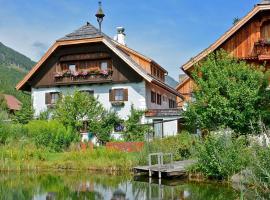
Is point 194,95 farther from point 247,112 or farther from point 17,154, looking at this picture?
point 17,154

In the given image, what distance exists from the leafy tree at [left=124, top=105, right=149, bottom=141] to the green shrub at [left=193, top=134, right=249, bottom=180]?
45.4 feet

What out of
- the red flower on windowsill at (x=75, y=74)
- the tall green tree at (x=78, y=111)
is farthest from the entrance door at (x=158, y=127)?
the red flower on windowsill at (x=75, y=74)

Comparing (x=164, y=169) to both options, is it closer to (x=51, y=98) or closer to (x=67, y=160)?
(x=67, y=160)

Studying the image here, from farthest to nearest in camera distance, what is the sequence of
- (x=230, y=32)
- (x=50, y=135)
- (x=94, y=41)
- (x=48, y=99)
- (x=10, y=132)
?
(x=48, y=99)
(x=94, y=41)
(x=50, y=135)
(x=10, y=132)
(x=230, y=32)

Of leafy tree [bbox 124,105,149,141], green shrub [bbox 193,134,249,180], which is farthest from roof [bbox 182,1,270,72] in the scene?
leafy tree [bbox 124,105,149,141]

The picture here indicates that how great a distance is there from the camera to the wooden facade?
24062 millimetres

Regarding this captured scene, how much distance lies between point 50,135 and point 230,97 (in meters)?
12.4

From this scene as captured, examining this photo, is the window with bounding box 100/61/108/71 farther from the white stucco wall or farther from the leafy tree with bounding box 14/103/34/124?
the leafy tree with bounding box 14/103/34/124

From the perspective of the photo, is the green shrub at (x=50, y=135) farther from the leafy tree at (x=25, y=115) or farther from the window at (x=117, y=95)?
the leafy tree at (x=25, y=115)

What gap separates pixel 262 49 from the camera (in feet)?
78.6

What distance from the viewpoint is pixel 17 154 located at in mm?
23828

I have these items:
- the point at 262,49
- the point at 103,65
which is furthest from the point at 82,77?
the point at 262,49

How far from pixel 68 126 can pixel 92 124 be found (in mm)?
3074

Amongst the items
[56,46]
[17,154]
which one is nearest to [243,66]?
[17,154]
